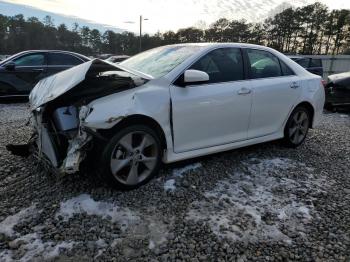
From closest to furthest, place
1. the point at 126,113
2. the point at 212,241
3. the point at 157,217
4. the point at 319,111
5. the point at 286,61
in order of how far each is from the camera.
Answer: the point at 212,241 < the point at 157,217 < the point at 126,113 < the point at 286,61 < the point at 319,111

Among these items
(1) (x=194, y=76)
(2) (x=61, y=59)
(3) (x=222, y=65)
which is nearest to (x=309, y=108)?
(3) (x=222, y=65)

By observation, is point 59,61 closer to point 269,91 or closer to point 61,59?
point 61,59

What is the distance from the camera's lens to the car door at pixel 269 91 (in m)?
4.30

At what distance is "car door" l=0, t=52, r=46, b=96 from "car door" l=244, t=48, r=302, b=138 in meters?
6.33

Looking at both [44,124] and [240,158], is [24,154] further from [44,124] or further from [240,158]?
[240,158]

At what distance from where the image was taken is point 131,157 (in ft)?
10.8

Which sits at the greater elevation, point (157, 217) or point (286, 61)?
point (286, 61)

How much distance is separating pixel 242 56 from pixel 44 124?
2.57 meters

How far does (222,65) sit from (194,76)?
2.32 feet

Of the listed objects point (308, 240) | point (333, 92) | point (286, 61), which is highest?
point (286, 61)

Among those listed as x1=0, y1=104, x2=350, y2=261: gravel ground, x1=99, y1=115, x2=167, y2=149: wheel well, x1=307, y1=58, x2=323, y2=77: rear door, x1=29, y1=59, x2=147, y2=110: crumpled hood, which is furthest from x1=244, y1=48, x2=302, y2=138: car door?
x1=307, y1=58, x2=323, y2=77: rear door

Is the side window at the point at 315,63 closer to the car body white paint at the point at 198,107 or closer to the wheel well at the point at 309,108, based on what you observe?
the wheel well at the point at 309,108

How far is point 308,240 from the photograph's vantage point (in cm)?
271

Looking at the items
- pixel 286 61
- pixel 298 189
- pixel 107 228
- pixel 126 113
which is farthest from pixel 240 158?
pixel 107 228
